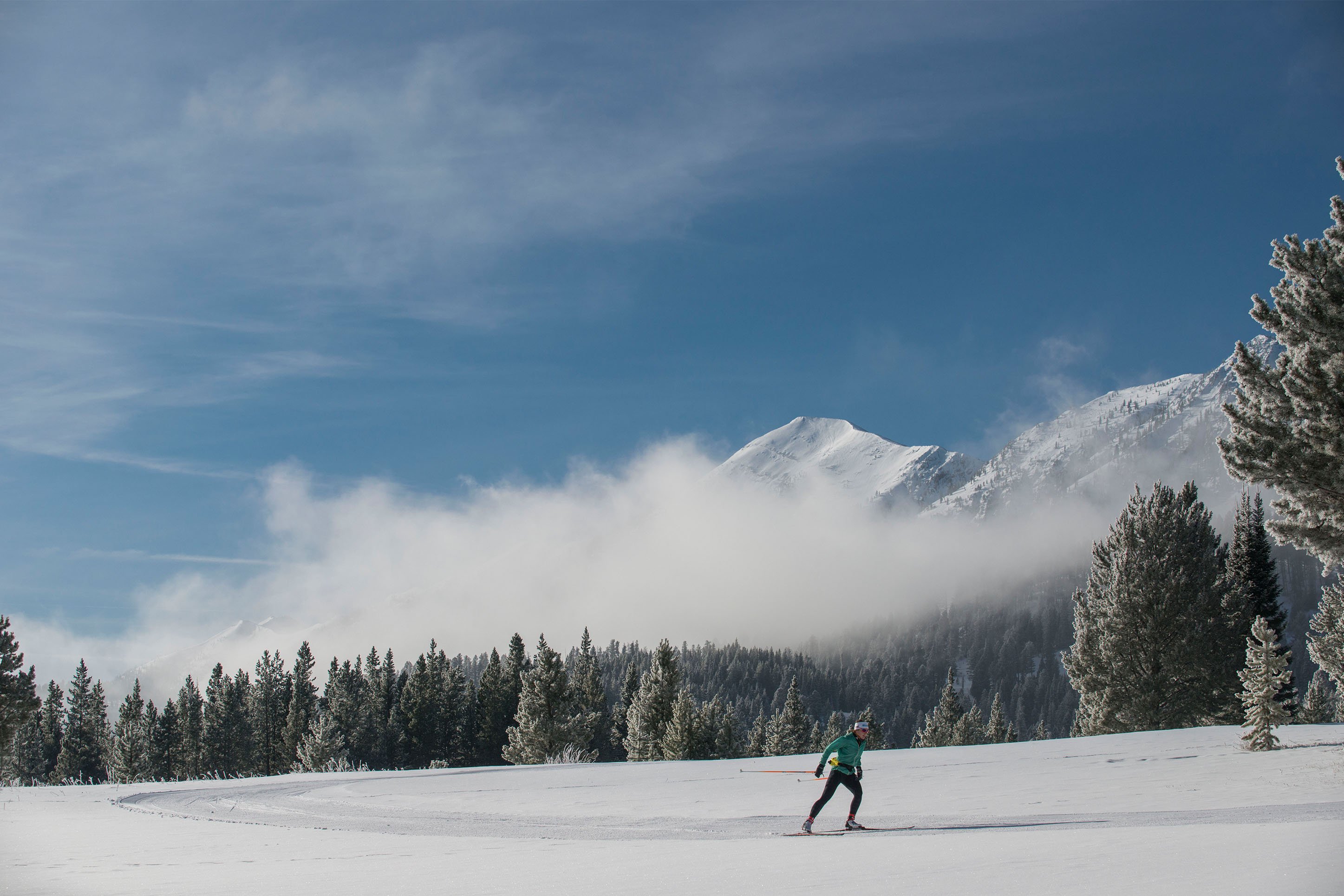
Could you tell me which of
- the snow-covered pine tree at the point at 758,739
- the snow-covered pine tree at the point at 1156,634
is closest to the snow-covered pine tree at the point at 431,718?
the snow-covered pine tree at the point at 758,739

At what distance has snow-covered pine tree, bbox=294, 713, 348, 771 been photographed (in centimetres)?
7981

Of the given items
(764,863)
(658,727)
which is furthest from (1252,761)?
(658,727)

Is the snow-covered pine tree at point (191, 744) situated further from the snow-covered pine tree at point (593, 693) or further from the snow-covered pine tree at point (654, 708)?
the snow-covered pine tree at point (654, 708)

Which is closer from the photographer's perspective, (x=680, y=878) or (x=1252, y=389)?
(x=680, y=878)

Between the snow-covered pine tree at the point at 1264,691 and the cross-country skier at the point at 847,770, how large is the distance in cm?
1450

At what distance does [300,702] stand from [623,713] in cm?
4223

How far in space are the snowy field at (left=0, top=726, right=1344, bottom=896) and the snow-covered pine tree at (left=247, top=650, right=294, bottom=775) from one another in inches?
3370

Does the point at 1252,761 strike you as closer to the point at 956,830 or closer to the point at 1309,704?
the point at 956,830

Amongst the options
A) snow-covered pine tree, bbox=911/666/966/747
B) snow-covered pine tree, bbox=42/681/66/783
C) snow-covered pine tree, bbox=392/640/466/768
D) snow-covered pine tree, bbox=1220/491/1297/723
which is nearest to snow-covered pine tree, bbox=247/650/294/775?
snow-covered pine tree, bbox=392/640/466/768

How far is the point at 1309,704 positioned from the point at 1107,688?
6008cm

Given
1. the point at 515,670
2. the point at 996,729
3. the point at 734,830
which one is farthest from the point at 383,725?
the point at 734,830

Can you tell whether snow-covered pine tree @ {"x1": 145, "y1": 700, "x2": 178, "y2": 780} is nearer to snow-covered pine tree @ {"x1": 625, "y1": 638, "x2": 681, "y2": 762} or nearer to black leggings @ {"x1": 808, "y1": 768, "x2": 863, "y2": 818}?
snow-covered pine tree @ {"x1": 625, "y1": 638, "x2": 681, "y2": 762}

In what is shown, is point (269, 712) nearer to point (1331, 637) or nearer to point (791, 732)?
point (791, 732)

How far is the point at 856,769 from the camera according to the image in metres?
15.1
